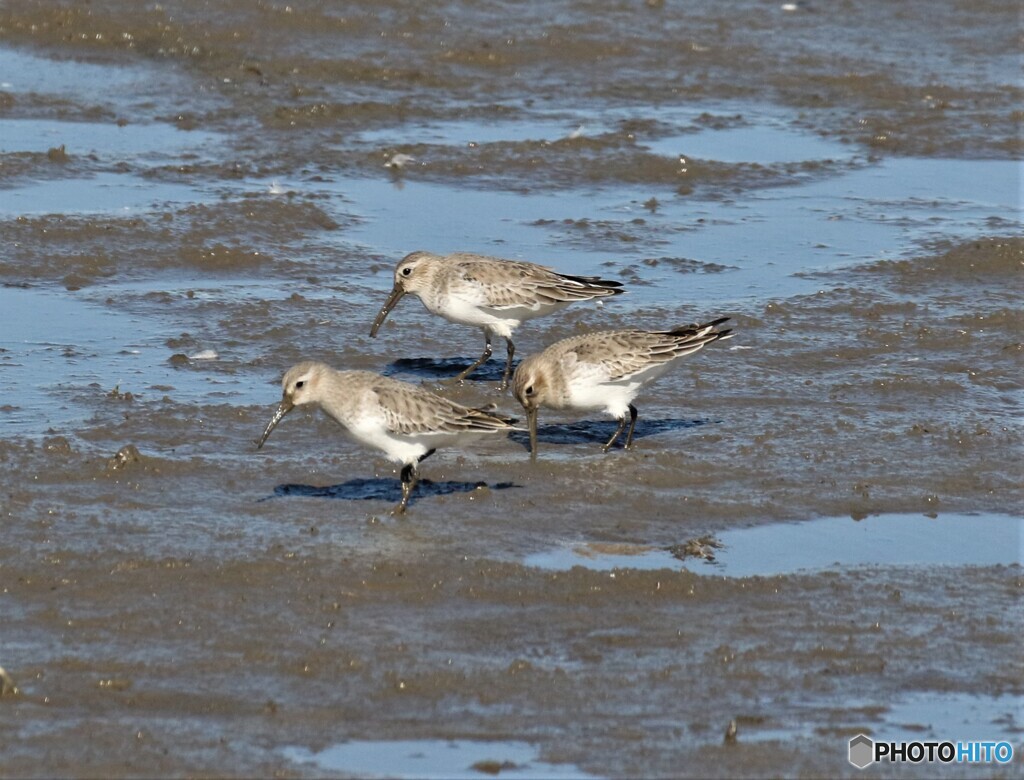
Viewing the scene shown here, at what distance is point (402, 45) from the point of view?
20.7 m

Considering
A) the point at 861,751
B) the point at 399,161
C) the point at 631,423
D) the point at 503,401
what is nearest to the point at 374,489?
the point at 631,423

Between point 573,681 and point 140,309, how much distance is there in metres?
6.59

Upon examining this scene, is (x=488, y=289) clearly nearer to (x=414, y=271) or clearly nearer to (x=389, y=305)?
(x=414, y=271)

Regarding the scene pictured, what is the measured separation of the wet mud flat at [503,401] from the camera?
7.63 m

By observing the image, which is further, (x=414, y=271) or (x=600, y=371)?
(x=414, y=271)

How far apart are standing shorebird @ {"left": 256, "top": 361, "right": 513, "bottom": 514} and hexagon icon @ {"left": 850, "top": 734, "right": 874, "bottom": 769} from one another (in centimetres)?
330

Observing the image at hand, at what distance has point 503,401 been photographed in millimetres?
12039

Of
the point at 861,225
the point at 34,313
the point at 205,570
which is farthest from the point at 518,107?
the point at 205,570

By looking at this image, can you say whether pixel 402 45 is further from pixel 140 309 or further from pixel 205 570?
pixel 205 570

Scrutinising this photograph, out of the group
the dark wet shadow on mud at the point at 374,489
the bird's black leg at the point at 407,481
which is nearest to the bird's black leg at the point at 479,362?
the dark wet shadow on mud at the point at 374,489

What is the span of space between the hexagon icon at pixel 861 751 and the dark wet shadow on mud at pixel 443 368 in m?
5.67

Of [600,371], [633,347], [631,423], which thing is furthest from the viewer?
[631,423]

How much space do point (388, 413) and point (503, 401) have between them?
2482 millimetres

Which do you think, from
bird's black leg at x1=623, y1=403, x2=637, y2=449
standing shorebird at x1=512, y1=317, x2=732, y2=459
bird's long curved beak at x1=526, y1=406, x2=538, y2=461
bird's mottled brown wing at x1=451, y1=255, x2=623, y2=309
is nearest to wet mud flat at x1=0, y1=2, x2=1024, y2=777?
bird's long curved beak at x1=526, y1=406, x2=538, y2=461
